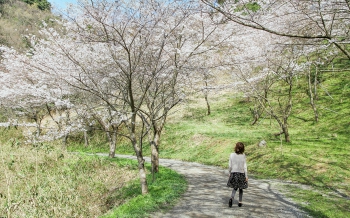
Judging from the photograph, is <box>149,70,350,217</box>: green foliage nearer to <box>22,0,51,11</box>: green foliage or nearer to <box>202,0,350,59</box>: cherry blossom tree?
<box>202,0,350,59</box>: cherry blossom tree

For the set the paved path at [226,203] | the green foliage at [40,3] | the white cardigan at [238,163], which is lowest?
the paved path at [226,203]

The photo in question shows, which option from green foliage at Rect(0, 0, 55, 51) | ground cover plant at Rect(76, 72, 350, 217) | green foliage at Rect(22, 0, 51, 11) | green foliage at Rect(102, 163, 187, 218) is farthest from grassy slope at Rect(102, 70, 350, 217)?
green foliage at Rect(22, 0, 51, 11)

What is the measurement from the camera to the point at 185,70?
28.5 feet

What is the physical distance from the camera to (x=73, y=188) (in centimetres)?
794

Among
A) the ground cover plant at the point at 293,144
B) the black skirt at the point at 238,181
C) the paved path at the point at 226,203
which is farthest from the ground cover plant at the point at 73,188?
the ground cover plant at the point at 293,144

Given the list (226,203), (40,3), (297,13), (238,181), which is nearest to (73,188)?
(226,203)

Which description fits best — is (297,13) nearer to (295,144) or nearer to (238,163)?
(238,163)

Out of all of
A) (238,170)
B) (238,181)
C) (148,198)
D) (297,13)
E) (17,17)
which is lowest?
(148,198)

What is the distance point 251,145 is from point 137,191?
8.83m

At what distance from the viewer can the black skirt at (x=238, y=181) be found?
21.4ft

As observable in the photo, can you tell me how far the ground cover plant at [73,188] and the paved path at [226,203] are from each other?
50 cm

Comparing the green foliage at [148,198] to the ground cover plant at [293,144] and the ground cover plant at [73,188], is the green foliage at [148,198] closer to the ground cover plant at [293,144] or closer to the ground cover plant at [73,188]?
the ground cover plant at [73,188]

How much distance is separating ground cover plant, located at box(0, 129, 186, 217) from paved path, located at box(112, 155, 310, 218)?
0.50 meters

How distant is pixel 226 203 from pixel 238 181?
113 centimetres
